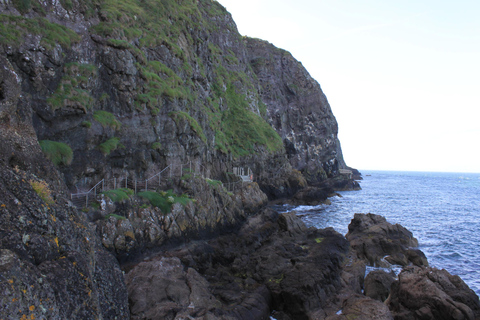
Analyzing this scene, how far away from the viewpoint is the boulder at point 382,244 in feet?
67.5

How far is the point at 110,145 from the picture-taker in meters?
22.0

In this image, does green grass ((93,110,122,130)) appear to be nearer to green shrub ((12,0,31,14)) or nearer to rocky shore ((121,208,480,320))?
green shrub ((12,0,31,14))

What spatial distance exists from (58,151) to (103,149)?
3.22 m

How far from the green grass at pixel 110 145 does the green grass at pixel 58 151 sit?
2396 millimetres

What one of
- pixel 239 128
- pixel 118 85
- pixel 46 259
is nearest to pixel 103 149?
pixel 118 85

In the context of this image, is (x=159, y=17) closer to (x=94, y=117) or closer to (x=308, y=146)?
(x=94, y=117)

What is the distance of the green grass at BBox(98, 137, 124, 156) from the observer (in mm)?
21562

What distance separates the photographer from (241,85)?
211 ft

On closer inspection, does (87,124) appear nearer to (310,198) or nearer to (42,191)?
(42,191)

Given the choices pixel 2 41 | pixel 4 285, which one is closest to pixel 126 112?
pixel 2 41

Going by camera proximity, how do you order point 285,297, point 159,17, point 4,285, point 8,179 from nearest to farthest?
point 4,285 → point 8,179 → point 285,297 → point 159,17

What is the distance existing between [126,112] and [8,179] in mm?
19674

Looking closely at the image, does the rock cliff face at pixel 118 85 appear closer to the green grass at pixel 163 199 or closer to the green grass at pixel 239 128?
the green grass at pixel 239 128

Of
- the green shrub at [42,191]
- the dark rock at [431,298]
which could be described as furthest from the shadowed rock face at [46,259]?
the dark rock at [431,298]
